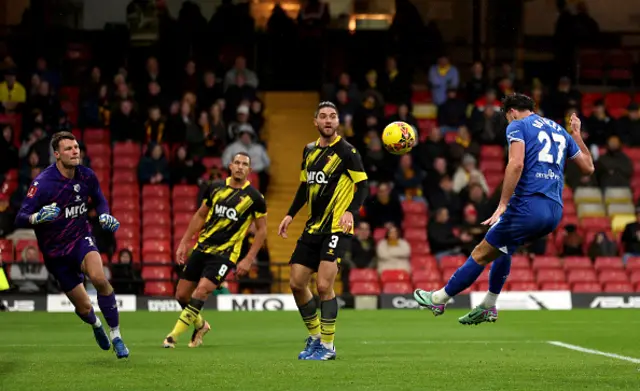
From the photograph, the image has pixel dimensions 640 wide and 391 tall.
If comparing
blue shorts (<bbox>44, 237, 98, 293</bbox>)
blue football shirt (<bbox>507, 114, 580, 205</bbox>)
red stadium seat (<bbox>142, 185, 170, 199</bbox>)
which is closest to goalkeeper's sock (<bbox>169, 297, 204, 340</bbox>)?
blue shorts (<bbox>44, 237, 98, 293</bbox>)

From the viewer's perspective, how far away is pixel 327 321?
12.3 m

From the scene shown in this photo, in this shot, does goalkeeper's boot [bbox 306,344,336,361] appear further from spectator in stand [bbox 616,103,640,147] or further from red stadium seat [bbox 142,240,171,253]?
spectator in stand [bbox 616,103,640,147]

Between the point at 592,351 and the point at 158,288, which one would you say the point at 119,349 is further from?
the point at 158,288

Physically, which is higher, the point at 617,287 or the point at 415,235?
the point at 415,235

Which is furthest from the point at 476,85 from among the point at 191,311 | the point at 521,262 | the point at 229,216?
the point at 191,311

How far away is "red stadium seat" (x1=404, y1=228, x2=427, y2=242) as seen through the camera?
2470 cm

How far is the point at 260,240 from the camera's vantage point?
14594 millimetres

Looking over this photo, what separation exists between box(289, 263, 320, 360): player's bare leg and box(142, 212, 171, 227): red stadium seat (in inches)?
466

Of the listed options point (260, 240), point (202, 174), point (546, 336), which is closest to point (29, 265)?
point (202, 174)

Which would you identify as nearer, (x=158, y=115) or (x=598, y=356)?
(x=598, y=356)

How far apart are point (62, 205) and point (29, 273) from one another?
34.3ft

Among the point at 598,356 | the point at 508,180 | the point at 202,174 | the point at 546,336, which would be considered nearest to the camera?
the point at 508,180

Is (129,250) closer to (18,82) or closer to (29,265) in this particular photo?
(29,265)

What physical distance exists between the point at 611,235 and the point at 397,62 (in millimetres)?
6949
